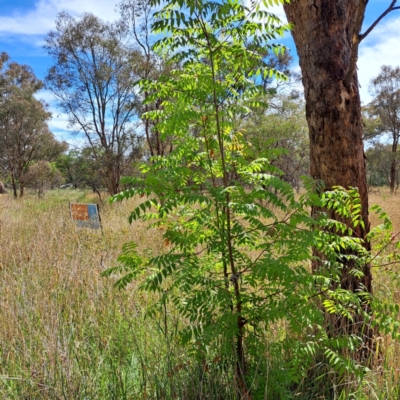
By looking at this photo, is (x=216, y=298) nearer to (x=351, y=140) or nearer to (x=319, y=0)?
(x=351, y=140)

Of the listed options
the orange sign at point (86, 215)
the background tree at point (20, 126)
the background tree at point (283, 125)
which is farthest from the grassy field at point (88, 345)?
the background tree at point (20, 126)

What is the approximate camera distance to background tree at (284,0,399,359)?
2422mm

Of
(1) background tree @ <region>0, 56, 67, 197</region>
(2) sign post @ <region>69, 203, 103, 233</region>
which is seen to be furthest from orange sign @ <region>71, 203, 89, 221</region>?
(1) background tree @ <region>0, 56, 67, 197</region>

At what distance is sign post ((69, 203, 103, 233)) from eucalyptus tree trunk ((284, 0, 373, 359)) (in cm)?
395

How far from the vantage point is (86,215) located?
5586mm

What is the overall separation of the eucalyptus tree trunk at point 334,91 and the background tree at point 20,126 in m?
19.2

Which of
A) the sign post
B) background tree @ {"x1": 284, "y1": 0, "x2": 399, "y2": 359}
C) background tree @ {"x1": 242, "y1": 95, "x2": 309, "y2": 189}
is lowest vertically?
the sign post

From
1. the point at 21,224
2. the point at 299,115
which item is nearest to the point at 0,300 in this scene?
the point at 21,224

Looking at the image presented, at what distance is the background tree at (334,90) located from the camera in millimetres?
2422

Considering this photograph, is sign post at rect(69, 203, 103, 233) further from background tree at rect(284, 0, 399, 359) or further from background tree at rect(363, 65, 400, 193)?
background tree at rect(363, 65, 400, 193)

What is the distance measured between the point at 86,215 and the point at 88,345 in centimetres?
341

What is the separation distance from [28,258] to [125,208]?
599cm

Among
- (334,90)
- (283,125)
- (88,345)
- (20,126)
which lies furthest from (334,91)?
(20,126)

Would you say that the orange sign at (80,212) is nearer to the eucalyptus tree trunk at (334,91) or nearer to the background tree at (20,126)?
the eucalyptus tree trunk at (334,91)
